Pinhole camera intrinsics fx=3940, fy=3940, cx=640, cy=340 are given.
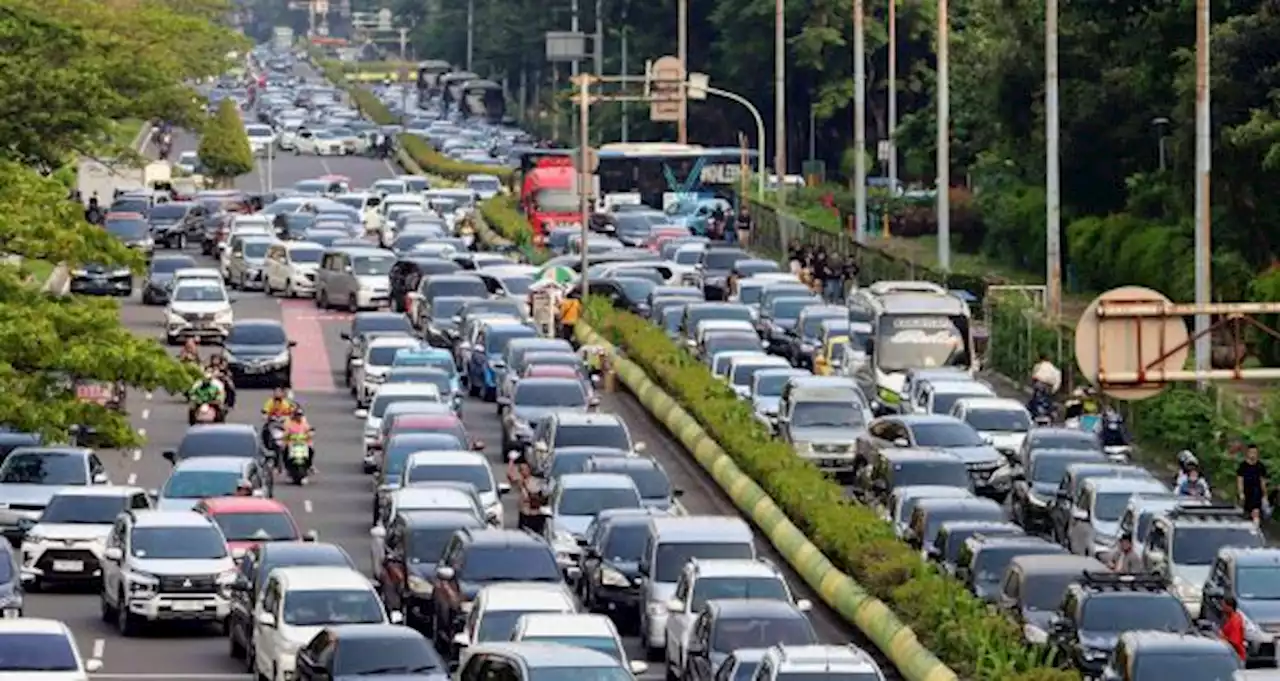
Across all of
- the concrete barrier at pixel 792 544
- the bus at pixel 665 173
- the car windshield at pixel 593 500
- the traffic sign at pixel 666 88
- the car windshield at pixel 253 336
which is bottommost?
the concrete barrier at pixel 792 544

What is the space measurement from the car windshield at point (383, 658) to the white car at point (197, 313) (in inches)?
1561

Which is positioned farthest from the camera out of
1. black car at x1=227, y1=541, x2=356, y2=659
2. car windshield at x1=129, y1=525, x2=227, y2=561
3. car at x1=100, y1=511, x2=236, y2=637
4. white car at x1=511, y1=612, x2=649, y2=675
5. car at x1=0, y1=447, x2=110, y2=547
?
car at x1=0, y1=447, x2=110, y2=547

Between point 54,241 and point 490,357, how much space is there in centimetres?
1586

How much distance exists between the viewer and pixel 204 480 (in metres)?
52.5

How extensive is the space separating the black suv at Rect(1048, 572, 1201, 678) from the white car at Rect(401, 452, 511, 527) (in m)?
13.8

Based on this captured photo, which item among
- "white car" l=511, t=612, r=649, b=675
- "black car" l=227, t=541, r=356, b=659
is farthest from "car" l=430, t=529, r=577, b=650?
"white car" l=511, t=612, r=649, b=675

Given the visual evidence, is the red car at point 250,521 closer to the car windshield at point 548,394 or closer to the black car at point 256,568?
the black car at point 256,568

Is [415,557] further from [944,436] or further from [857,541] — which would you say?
[944,436]

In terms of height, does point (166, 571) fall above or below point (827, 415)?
below

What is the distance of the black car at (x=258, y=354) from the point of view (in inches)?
2817

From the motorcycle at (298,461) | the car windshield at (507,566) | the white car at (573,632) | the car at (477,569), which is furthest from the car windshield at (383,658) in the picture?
the motorcycle at (298,461)

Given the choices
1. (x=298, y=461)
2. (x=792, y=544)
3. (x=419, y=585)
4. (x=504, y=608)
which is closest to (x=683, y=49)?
(x=298, y=461)

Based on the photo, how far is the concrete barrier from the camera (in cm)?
4109

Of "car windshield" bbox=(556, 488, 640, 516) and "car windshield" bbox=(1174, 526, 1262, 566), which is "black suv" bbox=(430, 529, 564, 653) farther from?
"car windshield" bbox=(1174, 526, 1262, 566)
